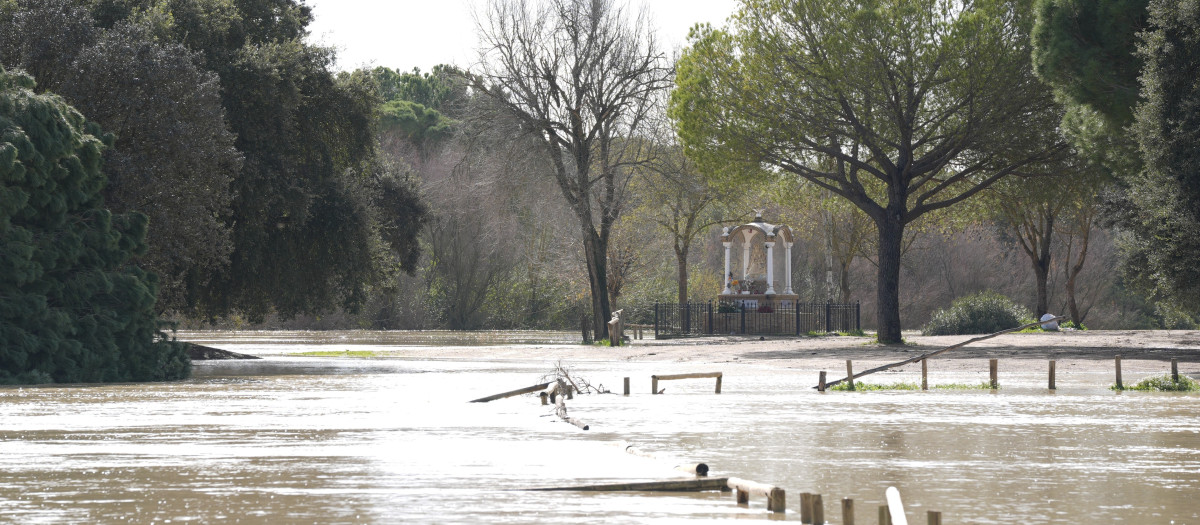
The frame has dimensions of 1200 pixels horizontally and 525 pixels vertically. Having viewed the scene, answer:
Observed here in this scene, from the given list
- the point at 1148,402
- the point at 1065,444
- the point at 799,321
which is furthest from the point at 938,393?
the point at 799,321

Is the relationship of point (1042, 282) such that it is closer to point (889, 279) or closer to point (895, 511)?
point (889, 279)

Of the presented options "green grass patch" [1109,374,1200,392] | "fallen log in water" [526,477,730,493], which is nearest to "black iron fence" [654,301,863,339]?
"green grass patch" [1109,374,1200,392]

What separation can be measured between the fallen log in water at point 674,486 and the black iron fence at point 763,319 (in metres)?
38.0

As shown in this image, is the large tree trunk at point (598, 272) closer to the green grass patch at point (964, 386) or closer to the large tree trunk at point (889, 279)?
the large tree trunk at point (889, 279)

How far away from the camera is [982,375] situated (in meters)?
28.9

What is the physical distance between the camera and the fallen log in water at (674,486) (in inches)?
417

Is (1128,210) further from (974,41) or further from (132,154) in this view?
(132,154)

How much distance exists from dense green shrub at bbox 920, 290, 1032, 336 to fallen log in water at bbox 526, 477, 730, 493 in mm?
34464

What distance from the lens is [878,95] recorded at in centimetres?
3706

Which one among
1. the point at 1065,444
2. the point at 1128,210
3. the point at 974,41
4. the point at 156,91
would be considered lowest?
the point at 1065,444

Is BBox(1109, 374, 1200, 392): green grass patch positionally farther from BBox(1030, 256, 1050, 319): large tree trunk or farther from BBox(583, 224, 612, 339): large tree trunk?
BBox(583, 224, 612, 339): large tree trunk

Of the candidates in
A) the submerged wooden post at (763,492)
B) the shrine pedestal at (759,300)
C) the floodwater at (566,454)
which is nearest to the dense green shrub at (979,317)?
the shrine pedestal at (759,300)

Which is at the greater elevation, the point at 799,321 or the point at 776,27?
the point at 776,27

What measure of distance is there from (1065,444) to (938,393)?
9.45m
